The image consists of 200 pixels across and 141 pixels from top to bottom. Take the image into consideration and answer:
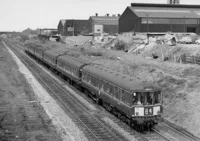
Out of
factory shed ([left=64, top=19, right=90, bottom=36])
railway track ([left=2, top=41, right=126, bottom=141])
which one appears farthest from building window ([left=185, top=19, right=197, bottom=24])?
railway track ([left=2, top=41, right=126, bottom=141])

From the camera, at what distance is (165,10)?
96.1 meters

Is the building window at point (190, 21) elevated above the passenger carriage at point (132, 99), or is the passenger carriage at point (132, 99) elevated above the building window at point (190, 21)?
the building window at point (190, 21)

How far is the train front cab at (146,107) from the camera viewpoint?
19.8m

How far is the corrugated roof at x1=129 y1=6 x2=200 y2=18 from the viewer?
3575 inches

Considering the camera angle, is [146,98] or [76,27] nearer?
[146,98]

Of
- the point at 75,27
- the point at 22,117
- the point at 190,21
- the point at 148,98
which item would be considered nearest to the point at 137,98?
the point at 148,98

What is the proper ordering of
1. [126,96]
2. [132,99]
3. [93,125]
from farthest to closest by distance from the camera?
[93,125]
[126,96]
[132,99]

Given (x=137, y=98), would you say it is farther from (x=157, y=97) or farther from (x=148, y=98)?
(x=157, y=97)

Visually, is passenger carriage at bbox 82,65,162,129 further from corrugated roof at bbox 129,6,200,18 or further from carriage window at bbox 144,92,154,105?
corrugated roof at bbox 129,6,200,18

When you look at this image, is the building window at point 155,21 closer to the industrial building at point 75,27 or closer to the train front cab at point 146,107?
the industrial building at point 75,27

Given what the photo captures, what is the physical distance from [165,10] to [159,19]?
804cm

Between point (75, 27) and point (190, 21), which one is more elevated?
point (75, 27)

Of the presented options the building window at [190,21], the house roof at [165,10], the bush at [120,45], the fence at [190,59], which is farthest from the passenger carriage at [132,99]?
the building window at [190,21]

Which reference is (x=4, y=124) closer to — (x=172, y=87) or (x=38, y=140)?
(x=38, y=140)
